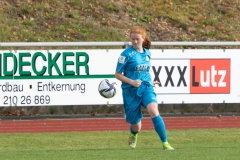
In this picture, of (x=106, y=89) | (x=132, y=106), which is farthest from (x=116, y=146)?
(x=106, y=89)

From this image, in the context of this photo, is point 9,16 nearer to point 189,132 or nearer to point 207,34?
point 207,34

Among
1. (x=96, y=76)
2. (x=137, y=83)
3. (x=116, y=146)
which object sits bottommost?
(x=116, y=146)

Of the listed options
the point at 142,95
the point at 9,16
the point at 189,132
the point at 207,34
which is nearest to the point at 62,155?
the point at 142,95

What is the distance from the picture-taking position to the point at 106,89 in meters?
13.8

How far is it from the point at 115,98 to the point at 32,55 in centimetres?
213

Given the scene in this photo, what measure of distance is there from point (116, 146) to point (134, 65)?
2.01 metres

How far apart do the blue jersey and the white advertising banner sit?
519 cm

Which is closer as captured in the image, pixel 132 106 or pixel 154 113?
pixel 154 113

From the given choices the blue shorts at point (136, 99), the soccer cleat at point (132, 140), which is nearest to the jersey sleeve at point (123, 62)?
the blue shorts at point (136, 99)

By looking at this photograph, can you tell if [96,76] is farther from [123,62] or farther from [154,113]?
[154,113]

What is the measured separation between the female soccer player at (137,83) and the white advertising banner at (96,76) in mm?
5103

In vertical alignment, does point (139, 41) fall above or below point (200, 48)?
above

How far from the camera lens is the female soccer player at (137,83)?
955 centimetres

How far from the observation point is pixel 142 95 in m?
9.71
